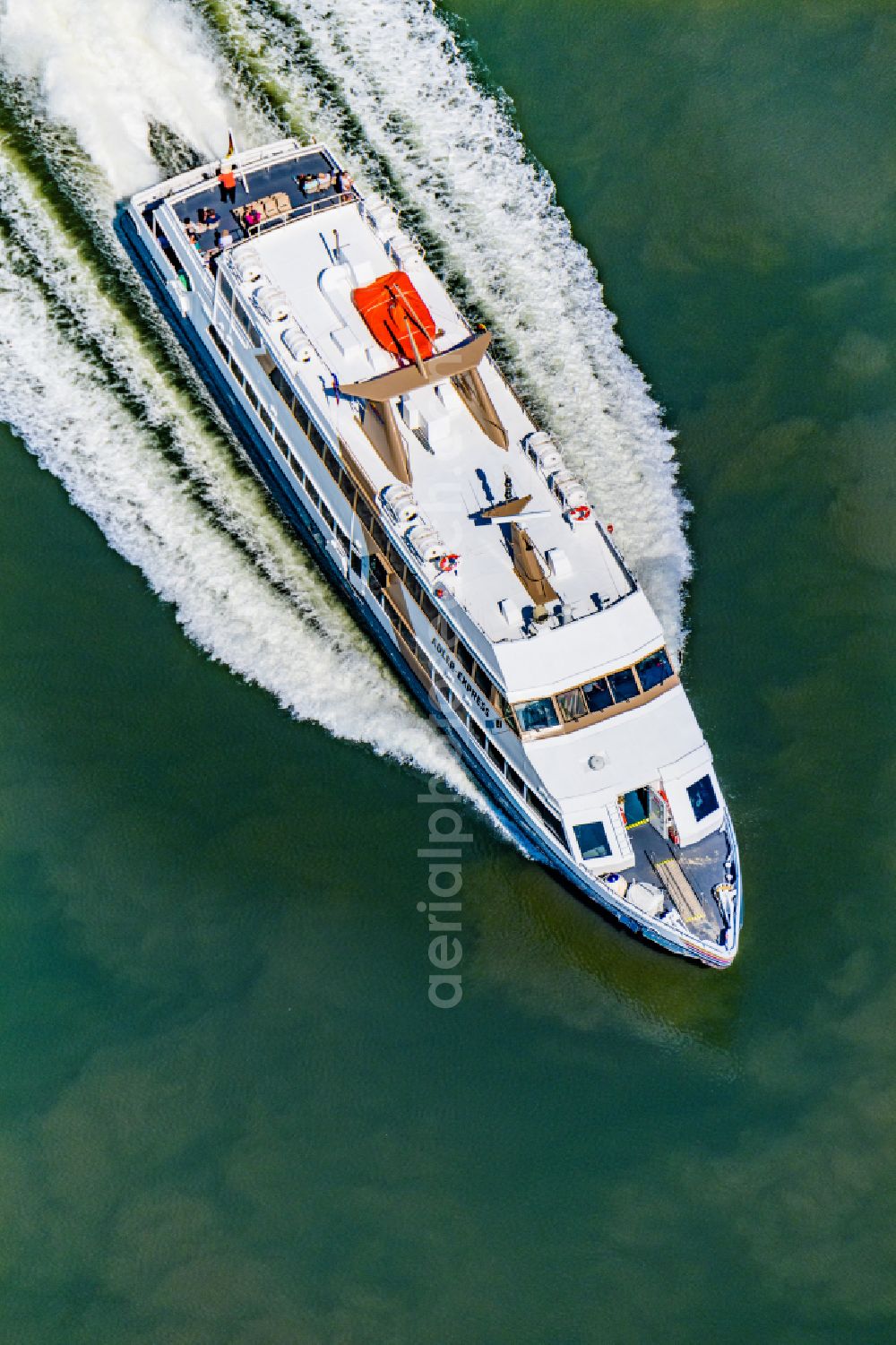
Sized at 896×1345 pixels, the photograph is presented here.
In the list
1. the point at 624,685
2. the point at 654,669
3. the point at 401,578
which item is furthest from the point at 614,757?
the point at 401,578

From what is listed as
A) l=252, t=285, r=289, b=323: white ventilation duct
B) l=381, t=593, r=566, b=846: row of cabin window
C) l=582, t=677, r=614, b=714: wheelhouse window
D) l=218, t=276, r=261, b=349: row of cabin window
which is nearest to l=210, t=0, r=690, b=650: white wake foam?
l=582, t=677, r=614, b=714: wheelhouse window

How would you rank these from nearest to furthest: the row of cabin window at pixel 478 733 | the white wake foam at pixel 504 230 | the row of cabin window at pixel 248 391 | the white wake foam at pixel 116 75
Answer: the row of cabin window at pixel 478 733 → the row of cabin window at pixel 248 391 → the white wake foam at pixel 504 230 → the white wake foam at pixel 116 75

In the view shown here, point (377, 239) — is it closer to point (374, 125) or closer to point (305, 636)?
point (374, 125)

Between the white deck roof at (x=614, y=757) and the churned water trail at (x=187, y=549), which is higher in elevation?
the churned water trail at (x=187, y=549)

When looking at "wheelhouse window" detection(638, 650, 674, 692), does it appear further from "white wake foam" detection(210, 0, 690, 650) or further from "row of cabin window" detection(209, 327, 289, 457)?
"row of cabin window" detection(209, 327, 289, 457)

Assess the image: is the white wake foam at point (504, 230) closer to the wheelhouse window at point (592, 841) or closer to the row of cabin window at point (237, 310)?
the wheelhouse window at point (592, 841)

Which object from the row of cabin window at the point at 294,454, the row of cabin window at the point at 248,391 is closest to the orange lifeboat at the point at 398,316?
the row of cabin window at the point at 294,454

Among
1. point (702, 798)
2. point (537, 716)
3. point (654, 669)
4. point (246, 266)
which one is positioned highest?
point (246, 266)

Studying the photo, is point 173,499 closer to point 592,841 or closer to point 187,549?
point 187,549
